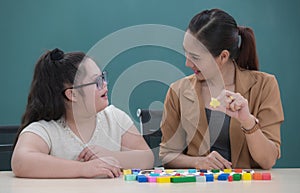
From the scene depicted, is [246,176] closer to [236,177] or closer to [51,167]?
[236,177]

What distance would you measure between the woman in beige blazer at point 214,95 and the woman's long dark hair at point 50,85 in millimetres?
465

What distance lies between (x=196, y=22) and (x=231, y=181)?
804mm

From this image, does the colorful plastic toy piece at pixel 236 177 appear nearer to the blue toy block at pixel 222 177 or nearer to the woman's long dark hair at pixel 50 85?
the blue toy block at pixel 222 177

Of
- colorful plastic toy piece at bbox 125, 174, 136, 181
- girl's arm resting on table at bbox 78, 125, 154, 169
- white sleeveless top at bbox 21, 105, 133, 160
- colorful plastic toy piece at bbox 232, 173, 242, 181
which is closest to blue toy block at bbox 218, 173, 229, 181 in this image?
colorful plastic toy piece at bbox 232, 173, 242, 181

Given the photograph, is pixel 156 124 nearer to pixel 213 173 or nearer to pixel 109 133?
pixel 109 133

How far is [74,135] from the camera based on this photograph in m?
1.93

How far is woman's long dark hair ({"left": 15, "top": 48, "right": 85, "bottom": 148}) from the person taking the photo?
192cm

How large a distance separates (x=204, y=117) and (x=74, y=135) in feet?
1.83

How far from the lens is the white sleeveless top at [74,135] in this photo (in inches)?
73.8

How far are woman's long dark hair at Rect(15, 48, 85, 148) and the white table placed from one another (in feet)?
1.20

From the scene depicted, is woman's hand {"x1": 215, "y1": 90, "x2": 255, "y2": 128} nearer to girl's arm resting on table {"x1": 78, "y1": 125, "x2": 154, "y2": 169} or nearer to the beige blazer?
the beige blazer

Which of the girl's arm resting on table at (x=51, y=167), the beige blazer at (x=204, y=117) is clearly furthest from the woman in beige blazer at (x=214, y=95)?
the girl's arm resting on table at (x=51, y=167)

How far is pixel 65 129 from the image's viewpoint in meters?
1.94

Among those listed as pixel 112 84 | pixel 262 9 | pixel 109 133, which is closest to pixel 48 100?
pixel 109 133
